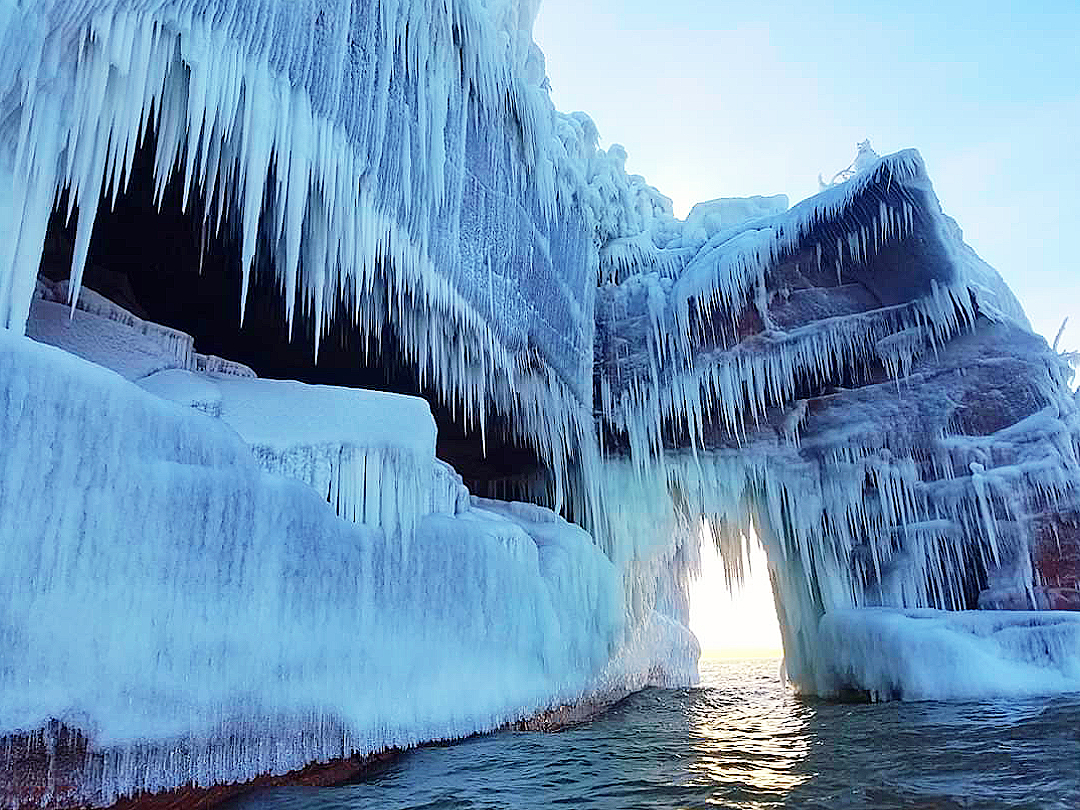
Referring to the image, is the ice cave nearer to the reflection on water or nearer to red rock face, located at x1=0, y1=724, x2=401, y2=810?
red rock face, located at x1=0, y1=724, x2=401, y2=810

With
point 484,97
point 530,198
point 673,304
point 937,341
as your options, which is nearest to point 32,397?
point 484,97

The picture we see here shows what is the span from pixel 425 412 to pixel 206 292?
3.92 meters

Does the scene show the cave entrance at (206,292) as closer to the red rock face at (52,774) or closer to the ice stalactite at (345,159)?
the ice stalactite at (345,159)

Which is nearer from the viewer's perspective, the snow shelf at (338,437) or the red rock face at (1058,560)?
the snow shelf at (338,437)

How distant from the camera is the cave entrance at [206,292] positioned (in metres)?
6.52

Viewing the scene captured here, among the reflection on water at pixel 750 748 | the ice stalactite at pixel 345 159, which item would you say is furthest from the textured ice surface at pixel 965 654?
the ice stalactite at pixel 345 159

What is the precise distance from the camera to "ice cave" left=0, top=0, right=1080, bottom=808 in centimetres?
327

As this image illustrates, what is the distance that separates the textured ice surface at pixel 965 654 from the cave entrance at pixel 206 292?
17.1 feet

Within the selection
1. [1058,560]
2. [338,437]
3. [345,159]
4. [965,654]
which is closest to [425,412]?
[338,437]

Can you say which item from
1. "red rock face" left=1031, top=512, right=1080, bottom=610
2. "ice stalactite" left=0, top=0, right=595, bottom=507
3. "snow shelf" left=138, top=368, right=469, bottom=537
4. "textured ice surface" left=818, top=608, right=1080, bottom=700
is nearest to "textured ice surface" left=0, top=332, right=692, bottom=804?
"snow shelf" left=138, top=368, right=469, bottom=537

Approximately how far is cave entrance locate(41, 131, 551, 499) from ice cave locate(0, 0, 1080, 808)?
0.05 metres

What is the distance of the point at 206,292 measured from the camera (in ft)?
26.6

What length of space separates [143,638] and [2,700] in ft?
1.82

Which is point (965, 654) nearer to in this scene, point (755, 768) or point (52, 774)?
point (755, 768)
